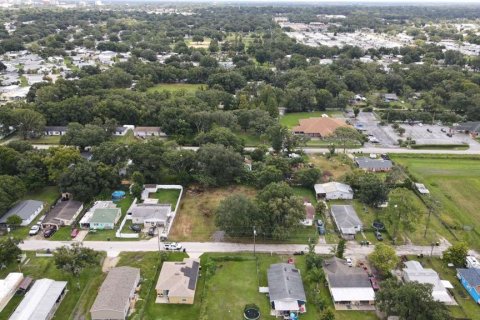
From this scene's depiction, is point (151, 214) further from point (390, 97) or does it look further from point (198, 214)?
point (390, 97)

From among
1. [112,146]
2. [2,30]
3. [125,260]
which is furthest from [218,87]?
[2,30]

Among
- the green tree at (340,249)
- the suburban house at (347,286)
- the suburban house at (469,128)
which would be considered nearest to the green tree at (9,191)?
the suburban house at (347,286)

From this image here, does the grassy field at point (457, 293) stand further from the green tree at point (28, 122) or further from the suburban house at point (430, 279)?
the green tree at point (28, 122)

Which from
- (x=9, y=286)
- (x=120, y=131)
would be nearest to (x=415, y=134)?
(x=120, y=131)

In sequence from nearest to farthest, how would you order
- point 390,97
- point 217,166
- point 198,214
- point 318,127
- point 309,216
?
point 309,216
point 198,214
point 217,166
point 318,127
point 390,97

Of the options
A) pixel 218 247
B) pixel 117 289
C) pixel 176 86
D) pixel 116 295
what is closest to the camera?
pixel 116 295
